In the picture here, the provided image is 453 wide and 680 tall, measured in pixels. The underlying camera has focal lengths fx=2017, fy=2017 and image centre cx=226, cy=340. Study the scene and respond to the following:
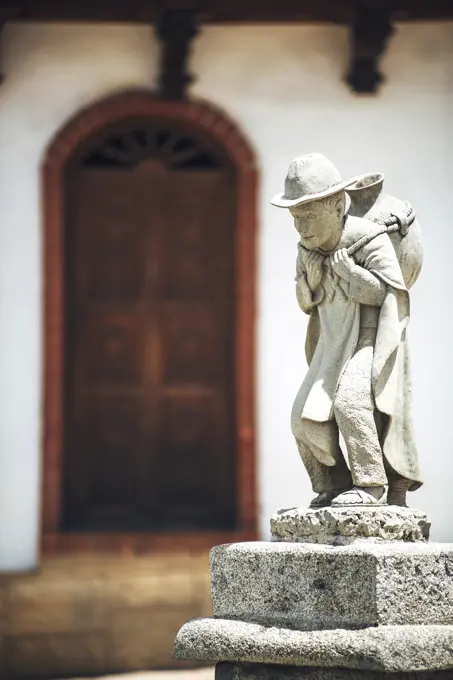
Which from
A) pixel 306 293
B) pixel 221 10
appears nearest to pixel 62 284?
pixel 221 10

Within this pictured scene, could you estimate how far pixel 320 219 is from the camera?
8.63m

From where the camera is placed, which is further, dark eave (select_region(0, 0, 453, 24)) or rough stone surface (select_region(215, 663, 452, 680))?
dark eave (select_region(0, 0, 453, 24))

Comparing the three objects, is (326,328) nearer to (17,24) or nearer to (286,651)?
(286,651)

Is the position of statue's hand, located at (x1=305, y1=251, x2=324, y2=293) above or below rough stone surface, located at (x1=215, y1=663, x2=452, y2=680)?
above

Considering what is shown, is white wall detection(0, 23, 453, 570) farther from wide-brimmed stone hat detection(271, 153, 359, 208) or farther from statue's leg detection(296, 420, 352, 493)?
wide-brimmed stone hat detection(271, 153, 359, 208)

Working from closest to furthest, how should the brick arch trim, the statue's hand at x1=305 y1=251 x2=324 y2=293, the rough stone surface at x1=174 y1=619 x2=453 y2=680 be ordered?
the rough stone surface at x1=174 y1=619 x2=453 y2=680, the statue's hand at x1=305 y1=251 x2=324 y2=293, the brick arch trim

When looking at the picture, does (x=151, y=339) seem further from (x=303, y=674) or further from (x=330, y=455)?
(x=303, y=674)

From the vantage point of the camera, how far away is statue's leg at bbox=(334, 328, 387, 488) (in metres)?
8.43

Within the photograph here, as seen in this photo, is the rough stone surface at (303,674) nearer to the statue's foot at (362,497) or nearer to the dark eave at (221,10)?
the statue's foot at (362,497)

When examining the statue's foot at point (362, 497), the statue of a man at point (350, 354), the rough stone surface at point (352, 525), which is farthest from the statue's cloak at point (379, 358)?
the rough stone surface at point (352, 525)

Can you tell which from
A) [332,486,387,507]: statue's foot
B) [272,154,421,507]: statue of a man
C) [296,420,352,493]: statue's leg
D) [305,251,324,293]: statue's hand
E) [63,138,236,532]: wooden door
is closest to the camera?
[332,486,387,507]: statue's foot

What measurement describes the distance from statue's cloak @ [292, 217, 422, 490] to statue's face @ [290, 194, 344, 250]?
0.22 feet

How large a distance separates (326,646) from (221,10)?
21.3 ft

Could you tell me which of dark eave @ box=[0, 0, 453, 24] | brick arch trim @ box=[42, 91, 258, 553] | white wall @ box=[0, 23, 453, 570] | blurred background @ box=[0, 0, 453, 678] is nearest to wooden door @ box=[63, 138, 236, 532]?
blurred background @ box=[0, 0, 453, 678]
